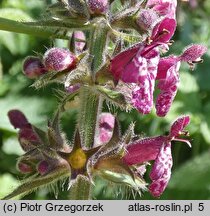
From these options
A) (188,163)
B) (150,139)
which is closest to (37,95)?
(188,163)

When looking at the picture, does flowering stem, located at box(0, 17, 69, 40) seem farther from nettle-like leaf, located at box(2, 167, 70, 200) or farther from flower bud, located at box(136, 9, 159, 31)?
nettle-like leaf, located at box(2, 167, 70, 200)

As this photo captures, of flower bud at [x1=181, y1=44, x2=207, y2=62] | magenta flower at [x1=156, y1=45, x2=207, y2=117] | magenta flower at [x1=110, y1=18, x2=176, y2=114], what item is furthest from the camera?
flower bud at [x1=181, y1=44, x2=207, y2=62]

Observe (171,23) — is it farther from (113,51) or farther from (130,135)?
(130,135)

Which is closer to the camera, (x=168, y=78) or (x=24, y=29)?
(x=168, y=78)

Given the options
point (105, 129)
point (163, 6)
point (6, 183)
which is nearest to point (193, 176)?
point (6, 183)

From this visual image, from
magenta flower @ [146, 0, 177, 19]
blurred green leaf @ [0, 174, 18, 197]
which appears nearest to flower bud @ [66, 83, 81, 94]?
magenta flower @ [146, 0, 177, 19]

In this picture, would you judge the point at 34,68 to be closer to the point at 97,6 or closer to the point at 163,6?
the point at 97,6

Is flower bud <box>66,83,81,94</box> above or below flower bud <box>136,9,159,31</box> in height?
below
